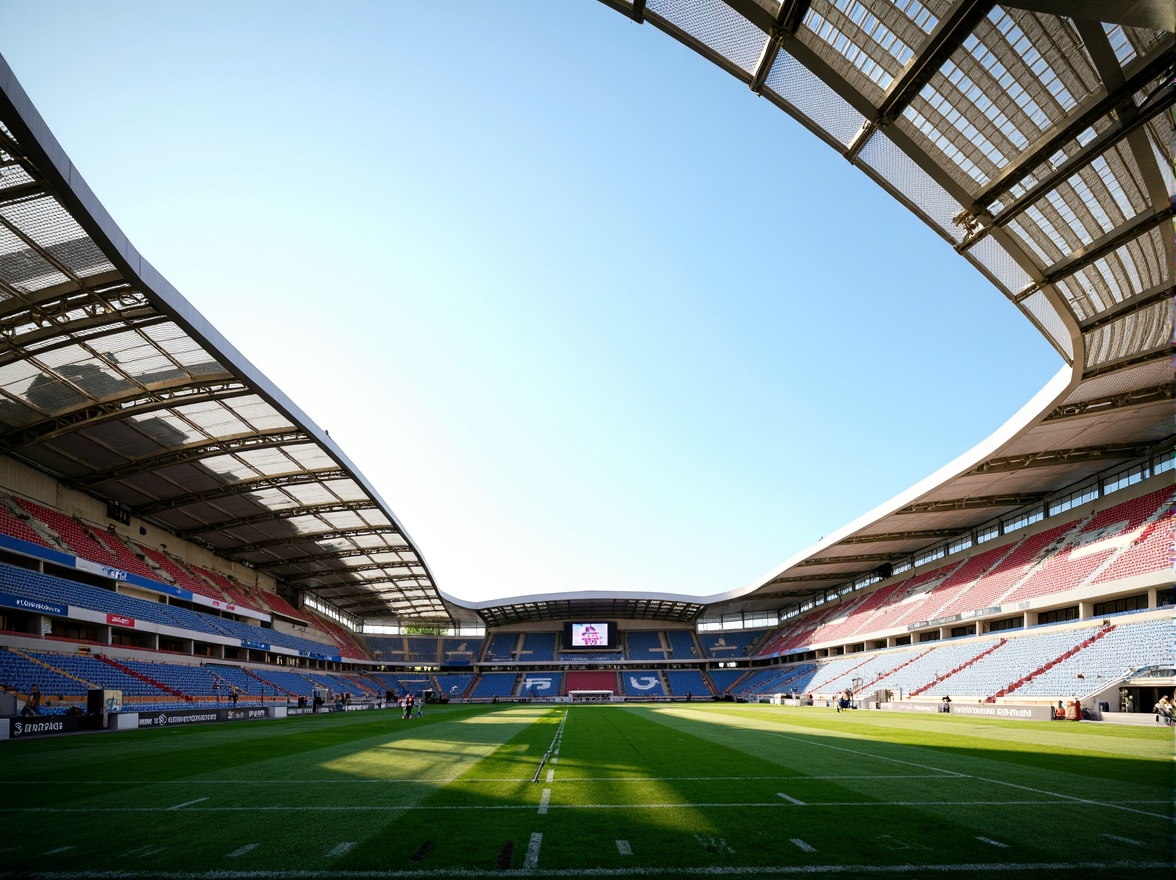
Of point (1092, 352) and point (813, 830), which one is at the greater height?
point (1092, 352)

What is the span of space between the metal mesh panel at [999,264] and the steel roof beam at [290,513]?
41.5m

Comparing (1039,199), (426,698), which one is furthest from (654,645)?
(1039,199)

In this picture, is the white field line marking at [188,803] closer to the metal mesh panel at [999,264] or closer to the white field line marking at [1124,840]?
the white field line marking at [1124,840]

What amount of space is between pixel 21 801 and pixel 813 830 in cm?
1215

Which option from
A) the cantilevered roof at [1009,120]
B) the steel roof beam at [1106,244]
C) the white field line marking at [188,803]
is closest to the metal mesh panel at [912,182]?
the cantilevered roof at [1009,120]

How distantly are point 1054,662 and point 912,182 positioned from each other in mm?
30380

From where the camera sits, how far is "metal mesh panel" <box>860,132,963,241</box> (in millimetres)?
17969

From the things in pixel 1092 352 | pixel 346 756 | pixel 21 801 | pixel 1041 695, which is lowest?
pixel 1041 695

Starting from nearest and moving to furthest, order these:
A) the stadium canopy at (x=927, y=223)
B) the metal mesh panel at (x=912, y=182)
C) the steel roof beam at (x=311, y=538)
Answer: the stadium canopy at (x=927, y=223), the metal mesh panel at (x=912, y=182), the steel roof beam at (x=311, y=538)

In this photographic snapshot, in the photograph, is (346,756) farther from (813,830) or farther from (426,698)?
(426,698)

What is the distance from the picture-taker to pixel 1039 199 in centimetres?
1895

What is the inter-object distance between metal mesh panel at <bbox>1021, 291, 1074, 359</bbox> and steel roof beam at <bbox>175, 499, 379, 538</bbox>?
A: 41.6 metres

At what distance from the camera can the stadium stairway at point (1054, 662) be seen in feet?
121

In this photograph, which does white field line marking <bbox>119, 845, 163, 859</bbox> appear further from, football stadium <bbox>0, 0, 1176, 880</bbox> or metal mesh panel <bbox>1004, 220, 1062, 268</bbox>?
metal mesh panel <bbox>1004, 220, 1062, 268</bbox>
